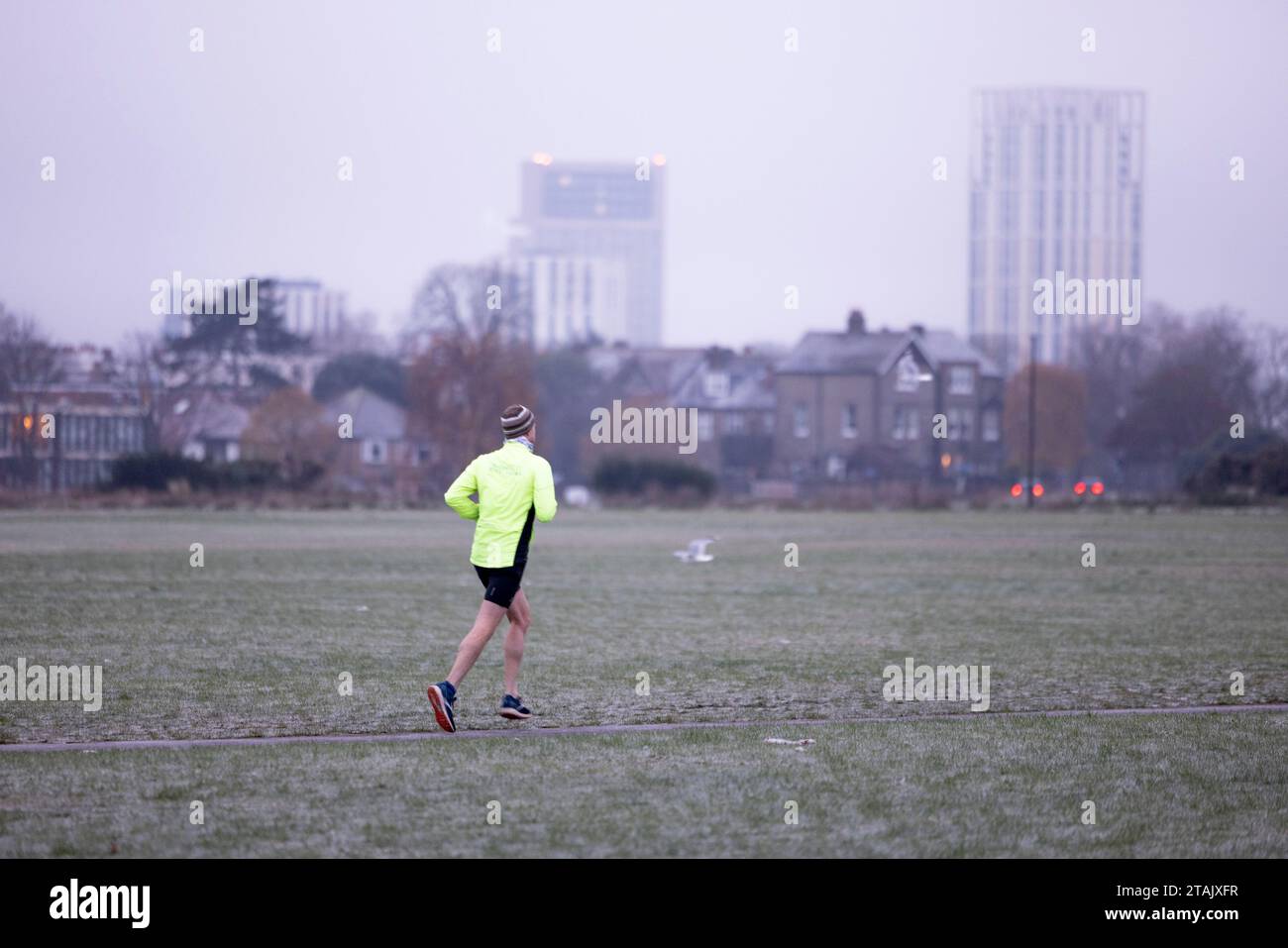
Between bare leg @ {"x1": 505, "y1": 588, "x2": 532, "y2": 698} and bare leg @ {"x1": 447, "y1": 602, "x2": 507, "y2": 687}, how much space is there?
194 millimetres

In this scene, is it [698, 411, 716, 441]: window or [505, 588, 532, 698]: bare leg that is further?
[698, 411, 716, 441]: window

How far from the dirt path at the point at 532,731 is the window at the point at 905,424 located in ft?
270

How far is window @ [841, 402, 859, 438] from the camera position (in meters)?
94.8

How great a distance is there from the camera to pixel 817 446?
96.2 metres

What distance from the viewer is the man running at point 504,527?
10984 millimetres

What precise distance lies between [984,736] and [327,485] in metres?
64.0

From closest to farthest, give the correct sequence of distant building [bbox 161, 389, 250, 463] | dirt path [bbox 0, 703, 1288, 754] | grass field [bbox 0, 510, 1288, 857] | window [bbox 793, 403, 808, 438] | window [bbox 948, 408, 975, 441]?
grass field [bbox 0, 510, 1288, 857] < dirt path [bbox 0, 703, 1288, 754] < distant building [bbox 161, 389, 250, 463] < window [bbox 948, 408, 975, 441] < window [bbox 793, 403, 808, 438]

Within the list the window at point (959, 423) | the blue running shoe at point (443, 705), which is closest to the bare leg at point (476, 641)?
the blue running shoe at point (443, 705)

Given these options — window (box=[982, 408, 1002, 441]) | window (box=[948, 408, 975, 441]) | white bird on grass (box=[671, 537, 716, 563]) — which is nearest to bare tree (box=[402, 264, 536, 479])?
window (box=[948, 408, 975, 441])

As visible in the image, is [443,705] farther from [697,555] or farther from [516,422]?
[697,555]

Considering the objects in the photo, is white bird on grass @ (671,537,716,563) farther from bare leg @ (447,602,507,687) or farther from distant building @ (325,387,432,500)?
distant building @ (325,387,432,500)

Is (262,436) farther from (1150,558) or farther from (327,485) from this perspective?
(1150,558)

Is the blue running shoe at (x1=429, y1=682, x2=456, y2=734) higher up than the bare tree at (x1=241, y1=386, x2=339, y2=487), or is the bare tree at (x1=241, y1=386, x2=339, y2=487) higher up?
the bare tree at (x1=241, y1=386, x2=339, y2=487)

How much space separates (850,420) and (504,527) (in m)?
85.1
